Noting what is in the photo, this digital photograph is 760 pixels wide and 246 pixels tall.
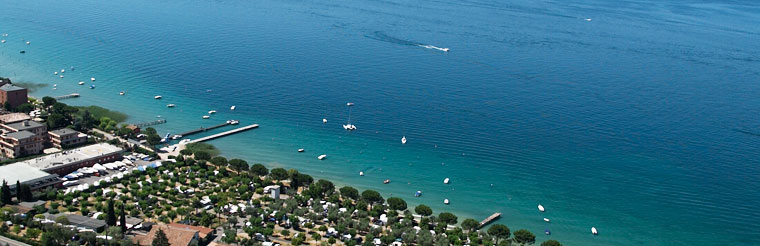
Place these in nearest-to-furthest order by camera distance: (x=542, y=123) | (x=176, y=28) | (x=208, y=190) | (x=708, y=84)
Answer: (x=208, y=190) → (x=542, y=123) → (x=708, y=84) → (x=176, y=28)

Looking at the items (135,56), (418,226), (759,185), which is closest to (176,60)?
(135,56)

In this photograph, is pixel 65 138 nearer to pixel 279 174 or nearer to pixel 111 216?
pixel 111 216

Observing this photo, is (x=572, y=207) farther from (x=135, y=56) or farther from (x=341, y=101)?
(x=135, y=56)

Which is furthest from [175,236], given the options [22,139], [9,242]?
[22,139]

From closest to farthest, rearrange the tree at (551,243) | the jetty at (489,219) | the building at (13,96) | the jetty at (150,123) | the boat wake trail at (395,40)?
the tree at (551,243) → the jetty at (489,219) → the building at (13,96) → the jetty at (150,123) → the boat wake trail at (395,40)

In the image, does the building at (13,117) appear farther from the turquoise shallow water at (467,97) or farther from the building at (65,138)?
the turquoise shallow water at (467,97)

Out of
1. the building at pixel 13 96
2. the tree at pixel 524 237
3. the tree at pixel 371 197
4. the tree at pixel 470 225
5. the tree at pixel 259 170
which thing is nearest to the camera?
the tree at pixel 524 237

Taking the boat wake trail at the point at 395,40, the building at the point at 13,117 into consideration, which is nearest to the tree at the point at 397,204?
the building at the point at 13,117
